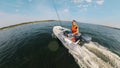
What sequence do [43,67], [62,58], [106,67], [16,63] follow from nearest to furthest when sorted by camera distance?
1. [106,67]
2. [43,67]
3. [16,63]
4. [62,58]

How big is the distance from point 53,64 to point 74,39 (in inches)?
181

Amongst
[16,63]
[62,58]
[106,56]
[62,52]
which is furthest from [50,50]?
[106,56]

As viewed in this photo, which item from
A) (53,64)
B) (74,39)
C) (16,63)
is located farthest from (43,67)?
(74,39)

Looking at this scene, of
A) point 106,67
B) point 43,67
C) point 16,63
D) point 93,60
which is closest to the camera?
point 106,67

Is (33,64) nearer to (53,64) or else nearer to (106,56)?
(53,64)

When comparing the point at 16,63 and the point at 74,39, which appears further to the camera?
the point at 74,39

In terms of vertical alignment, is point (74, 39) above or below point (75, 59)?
above

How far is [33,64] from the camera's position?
10.2 m

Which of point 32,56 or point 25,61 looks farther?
point 32,56

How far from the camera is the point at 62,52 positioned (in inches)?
501

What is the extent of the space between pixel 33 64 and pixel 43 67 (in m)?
1.30

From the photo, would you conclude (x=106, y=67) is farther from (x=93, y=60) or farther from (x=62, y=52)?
(x=62, y=52)

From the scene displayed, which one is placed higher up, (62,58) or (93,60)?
(93,60)

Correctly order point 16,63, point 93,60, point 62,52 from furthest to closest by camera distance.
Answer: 1. point 62,52
2. point 16,63
3. point 93,60
